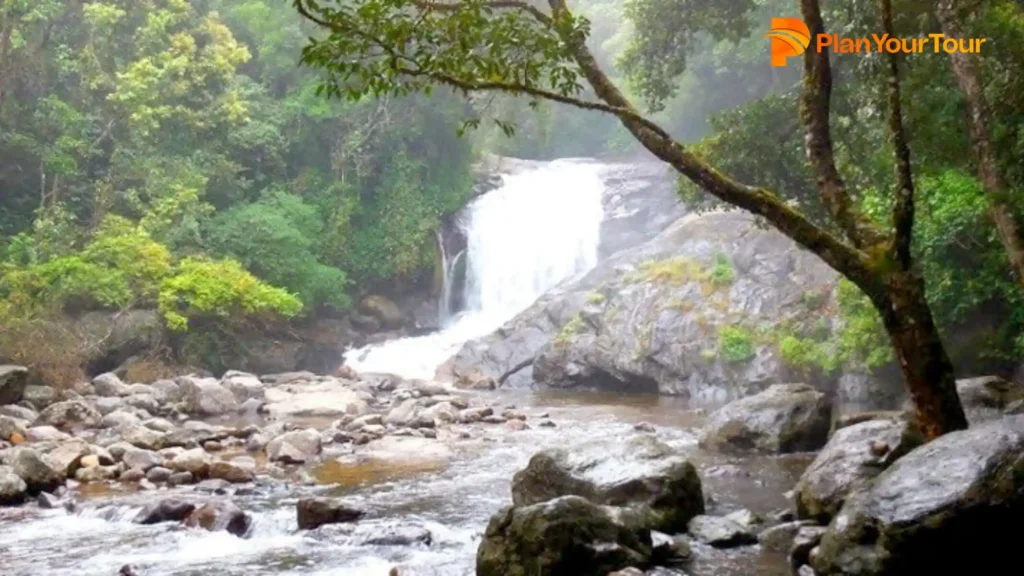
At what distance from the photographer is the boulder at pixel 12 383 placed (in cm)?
1505

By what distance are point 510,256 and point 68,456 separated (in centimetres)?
1874

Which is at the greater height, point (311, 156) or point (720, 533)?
point (311, 156)

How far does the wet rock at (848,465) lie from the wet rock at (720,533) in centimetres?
72

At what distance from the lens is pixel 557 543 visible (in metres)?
5.91

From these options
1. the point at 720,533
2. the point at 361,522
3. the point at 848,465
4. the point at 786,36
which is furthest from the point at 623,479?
the point at 786,36

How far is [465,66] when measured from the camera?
21.4 feet

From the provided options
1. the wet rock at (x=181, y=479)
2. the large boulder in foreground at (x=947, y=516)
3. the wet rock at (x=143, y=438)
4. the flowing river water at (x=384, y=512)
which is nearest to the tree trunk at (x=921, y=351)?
the large boulder in foreground at (x=947, y=516)

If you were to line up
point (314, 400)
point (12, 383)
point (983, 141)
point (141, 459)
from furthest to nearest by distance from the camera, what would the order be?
point (314, 400) < point (12, 383) < point (141, 459) < point (983, 141)

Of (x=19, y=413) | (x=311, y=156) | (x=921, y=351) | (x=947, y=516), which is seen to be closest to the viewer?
(x=947, y=516)

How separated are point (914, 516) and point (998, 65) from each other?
18.8 feet

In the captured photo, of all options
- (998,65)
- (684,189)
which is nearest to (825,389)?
(684,189)

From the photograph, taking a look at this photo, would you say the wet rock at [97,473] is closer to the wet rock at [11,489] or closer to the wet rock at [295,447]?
the wet rock at [11,489]

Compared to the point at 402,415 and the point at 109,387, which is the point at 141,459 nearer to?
the point at 402,415

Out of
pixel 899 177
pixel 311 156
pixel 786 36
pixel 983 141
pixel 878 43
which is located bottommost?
pixel 899 177
